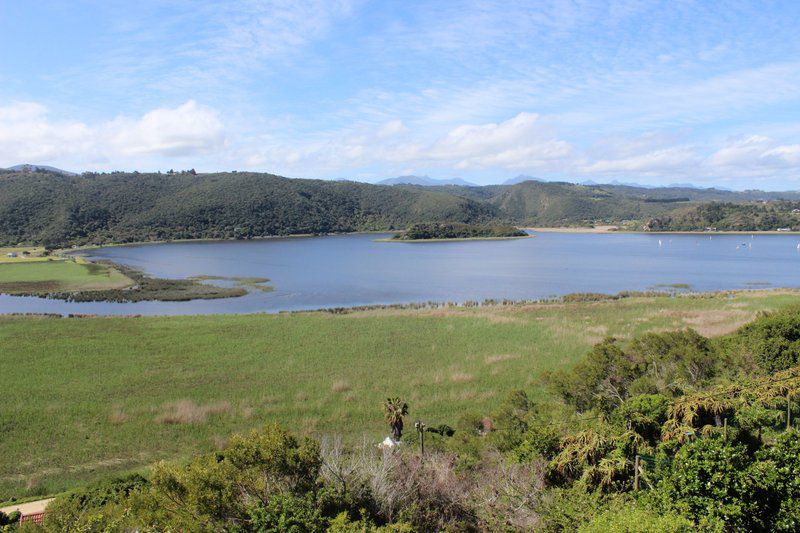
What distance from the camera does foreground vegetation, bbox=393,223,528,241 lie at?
481ft

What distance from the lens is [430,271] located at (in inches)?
2968

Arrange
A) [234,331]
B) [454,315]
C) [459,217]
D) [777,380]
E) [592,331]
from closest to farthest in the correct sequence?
[777,380] < [592,331] < [234,331] < [454,315] < [459,217]

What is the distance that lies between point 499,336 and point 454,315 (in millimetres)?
7215

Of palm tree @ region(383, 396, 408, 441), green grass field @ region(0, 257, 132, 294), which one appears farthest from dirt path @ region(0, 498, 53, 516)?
green grass field @ region(0, 257, 132, 294)

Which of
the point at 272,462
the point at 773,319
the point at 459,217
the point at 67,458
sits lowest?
the point at 67,458

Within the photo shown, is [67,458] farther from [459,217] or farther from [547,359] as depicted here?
[459,217]

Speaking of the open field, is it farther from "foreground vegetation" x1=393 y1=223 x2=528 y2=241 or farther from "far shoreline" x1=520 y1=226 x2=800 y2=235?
"far shoreline" x1=520 y1=226 x2=800 y2=235

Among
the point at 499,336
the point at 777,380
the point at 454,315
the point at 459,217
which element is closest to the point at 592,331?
the point at 499,336

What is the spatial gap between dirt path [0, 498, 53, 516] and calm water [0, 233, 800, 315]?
3424 cm

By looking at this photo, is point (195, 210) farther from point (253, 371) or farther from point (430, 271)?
point (253, 371)

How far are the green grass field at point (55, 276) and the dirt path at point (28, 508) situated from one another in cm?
5411

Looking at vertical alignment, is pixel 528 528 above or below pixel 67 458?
above

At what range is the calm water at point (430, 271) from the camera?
52312 mm

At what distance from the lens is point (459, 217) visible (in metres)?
186
